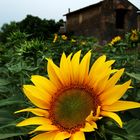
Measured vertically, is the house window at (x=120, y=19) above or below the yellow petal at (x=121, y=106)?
above

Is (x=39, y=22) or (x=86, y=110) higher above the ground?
(x=39, y=22)

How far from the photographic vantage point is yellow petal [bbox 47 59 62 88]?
1.35 meters

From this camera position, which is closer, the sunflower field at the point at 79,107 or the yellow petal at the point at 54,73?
the sunflower field at the point at 79,107

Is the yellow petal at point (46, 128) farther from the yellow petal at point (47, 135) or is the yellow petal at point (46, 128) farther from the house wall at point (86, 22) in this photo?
the house wall at point (86, 22)

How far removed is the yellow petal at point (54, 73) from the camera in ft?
4.43

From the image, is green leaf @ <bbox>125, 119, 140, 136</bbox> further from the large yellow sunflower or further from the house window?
the house window

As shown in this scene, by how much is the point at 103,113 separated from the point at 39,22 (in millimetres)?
28240

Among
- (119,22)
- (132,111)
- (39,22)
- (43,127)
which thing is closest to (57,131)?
(43,127)

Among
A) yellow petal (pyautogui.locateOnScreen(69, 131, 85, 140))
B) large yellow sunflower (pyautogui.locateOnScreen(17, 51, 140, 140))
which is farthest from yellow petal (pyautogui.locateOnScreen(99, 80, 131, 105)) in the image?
yellow petal (pyautogui.locateOnScreen(69, 131, 85, 140))

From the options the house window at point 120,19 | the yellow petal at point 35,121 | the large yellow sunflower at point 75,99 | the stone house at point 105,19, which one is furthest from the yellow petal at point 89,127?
the house window at point 120,19

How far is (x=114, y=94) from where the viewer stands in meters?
1.23

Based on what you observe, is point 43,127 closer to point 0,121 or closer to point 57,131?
point 57,131

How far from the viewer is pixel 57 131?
1250 millimetres

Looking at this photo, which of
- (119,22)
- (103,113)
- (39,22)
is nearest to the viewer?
(103,113)
